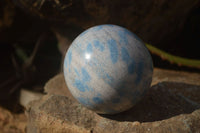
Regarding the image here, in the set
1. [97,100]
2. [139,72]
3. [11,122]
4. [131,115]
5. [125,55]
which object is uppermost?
[125,55]

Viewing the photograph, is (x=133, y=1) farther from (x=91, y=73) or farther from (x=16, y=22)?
(x=16, y=22)

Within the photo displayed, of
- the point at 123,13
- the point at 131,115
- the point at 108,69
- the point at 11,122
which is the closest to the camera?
the point at 108,69

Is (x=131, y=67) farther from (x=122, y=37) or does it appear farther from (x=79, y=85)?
(x=79, y=85)

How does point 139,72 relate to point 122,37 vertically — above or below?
below

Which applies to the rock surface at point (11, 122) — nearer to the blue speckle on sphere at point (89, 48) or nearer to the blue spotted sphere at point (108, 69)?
the blue spotted sphere at point (108, 69)

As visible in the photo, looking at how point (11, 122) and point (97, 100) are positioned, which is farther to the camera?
point (11, 122)

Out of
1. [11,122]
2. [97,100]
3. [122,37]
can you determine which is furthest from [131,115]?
[11,122]
